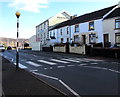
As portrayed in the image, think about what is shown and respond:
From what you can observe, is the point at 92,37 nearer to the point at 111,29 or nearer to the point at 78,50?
the point at 78,50

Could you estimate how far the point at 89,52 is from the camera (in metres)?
25.5

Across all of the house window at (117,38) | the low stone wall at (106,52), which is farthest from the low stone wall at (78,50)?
the house window at (117,38)

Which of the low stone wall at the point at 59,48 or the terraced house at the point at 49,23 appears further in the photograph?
the terraced house at the point at 49,23

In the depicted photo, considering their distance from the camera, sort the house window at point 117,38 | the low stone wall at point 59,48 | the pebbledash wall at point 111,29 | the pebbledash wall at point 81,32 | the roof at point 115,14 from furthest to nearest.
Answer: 1. the low stone wall at point 59,48
2. the pebbledash wall at point 81,32
3. the roof at point 115,14
4. the pebbledash wall at point 111,29
5. the house window at point 117,38

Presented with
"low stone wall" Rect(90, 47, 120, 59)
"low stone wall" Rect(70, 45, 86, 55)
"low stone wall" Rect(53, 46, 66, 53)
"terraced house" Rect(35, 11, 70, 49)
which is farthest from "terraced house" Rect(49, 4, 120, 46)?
"terraced house" Rect(35, 11, 70, 49)

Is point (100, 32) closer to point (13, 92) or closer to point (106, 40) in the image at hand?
point (106, 40)

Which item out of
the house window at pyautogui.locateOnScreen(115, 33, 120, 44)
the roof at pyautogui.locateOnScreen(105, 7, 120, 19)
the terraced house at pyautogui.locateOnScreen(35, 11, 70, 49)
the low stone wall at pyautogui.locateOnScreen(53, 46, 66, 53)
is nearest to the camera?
the house window at pyautogui.locateOnScreen(115, 33, 120, 44)

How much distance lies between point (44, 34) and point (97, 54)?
103 ft

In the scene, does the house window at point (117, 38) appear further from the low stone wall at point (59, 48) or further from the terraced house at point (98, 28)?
the low stone wall at point (59, 48)

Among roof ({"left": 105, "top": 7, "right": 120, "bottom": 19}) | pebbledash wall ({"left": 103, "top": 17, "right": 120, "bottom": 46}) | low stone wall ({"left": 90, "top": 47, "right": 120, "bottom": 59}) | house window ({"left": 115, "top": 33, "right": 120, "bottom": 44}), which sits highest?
roof ({"left": 105, "top": 7, "right": 120, "bottom": 19})

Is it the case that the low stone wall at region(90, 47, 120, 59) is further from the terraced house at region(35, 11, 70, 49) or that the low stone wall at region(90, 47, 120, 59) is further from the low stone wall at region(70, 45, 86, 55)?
the terraced house at region(35, 11, 70, 49)

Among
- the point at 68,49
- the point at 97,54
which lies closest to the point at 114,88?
the point at 97,54

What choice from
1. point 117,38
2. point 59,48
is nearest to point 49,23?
point 59,48

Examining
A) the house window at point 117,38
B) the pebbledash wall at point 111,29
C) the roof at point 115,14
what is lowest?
the house window at point 117,38
